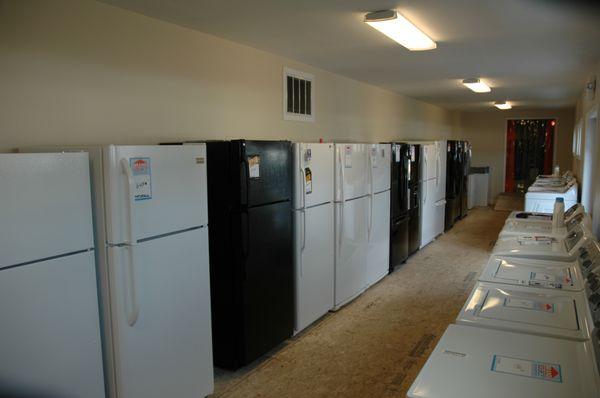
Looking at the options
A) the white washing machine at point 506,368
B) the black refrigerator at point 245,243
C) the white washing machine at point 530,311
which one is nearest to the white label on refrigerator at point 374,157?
the black refrigerator at point 245,243

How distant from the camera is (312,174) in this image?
12.9ft

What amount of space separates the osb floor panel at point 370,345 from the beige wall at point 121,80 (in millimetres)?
1794

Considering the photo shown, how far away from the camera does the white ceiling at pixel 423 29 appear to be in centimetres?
284

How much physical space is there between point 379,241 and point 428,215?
2130 mm

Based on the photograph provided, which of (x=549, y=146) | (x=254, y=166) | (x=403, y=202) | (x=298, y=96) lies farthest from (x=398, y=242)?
(x=549, y=146)

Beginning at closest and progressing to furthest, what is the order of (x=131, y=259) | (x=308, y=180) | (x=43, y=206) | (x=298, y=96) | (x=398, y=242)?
(x=43, y=206), (x=131, y=259), (x=308, y=180), (x=298, y=96), (x=398, y=242)

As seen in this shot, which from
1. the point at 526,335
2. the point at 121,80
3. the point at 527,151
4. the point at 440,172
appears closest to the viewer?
the point at 526,335

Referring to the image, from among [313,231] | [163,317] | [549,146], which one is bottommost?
[163,317]

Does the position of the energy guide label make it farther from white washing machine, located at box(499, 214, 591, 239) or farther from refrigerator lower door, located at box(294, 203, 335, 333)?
refrigerator lower door, located at box(294, 203, 335, 333)

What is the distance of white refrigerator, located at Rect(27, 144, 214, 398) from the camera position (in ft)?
7.61

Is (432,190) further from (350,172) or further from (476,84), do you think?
(350,172)

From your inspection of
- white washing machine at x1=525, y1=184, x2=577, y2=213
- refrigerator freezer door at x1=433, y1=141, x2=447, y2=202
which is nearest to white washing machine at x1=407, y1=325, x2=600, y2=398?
white washing machine at x1=525, y1=184, x2=577, y2=213

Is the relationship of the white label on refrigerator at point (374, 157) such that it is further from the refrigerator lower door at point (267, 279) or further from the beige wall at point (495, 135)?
the beige wall at point (495, 135)

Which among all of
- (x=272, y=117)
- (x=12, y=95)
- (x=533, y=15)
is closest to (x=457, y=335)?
(x=533, y=15)
